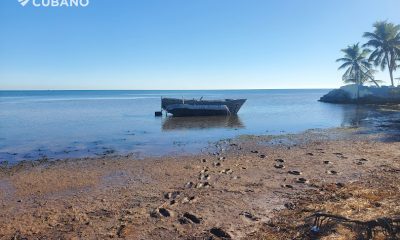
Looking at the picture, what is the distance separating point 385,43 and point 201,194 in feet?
172

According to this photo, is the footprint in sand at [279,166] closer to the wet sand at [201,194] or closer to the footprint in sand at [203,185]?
the wet sand at [201,194]

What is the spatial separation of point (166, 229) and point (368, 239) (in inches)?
146

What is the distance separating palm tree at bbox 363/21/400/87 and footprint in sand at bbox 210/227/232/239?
178 feet

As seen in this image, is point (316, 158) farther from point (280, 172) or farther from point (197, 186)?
point (197, 186)

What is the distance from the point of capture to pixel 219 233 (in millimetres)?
6734

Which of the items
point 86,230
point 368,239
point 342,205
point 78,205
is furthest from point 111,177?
point 368,239

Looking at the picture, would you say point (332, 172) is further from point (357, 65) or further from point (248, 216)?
point (357, 65)

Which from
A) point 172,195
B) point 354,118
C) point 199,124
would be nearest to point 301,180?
point 172,195

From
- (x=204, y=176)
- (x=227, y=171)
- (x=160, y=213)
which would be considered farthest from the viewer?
(x=227, y=171)

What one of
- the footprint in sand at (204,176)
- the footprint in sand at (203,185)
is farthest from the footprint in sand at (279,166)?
the footprint in sand at (203,185)

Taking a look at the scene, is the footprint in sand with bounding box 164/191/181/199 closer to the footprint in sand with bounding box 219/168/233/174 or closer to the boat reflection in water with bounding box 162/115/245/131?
the footprint in sand with bounding box 219/168/233/174

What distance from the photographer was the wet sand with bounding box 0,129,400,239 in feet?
22.8

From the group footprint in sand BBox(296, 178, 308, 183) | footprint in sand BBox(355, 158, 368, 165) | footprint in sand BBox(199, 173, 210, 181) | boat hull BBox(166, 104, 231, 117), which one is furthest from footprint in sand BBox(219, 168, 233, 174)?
boat hull BBox(166, 104, 231, 117)

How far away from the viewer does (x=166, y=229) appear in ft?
23.1
